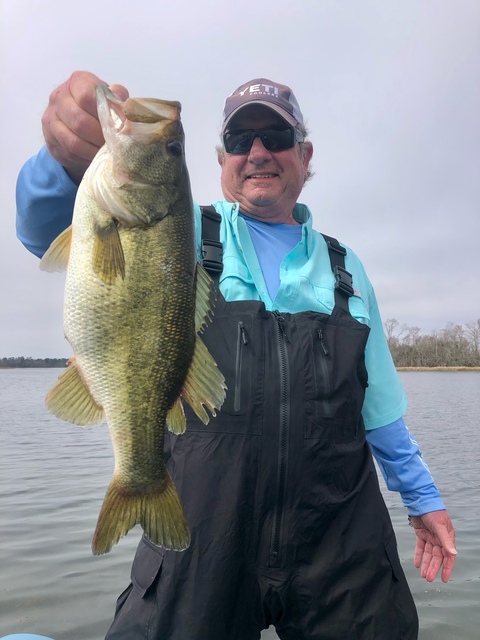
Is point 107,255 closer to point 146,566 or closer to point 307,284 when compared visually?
point 307,284

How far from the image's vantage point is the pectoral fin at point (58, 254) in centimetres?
197

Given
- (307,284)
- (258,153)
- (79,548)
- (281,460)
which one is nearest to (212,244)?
(307,284)

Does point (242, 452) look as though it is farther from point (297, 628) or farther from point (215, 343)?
point (297, 628)

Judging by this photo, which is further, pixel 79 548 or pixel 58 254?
pixel 79 548

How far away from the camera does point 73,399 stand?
1948 mm

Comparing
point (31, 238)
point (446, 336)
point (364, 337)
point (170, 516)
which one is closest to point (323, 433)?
point (364, 337)

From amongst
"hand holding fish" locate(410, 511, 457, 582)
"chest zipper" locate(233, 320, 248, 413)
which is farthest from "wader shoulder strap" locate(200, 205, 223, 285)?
"hand holding fish" locate(410, 511, 457, 582)

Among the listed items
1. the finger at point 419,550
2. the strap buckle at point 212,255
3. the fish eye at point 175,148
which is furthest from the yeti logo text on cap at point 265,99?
the finger at point 419,550

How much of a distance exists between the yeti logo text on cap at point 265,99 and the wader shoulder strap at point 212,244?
2.79 ft

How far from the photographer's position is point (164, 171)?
2037 mm

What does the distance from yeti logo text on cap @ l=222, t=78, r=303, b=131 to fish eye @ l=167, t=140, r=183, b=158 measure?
1.33m

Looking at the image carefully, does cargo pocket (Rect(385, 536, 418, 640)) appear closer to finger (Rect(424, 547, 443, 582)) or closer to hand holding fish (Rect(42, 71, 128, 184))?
→ finger (Rect(424, 547, 443, 582))

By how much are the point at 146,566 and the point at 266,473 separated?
665 mm

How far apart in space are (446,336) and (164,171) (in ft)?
293
